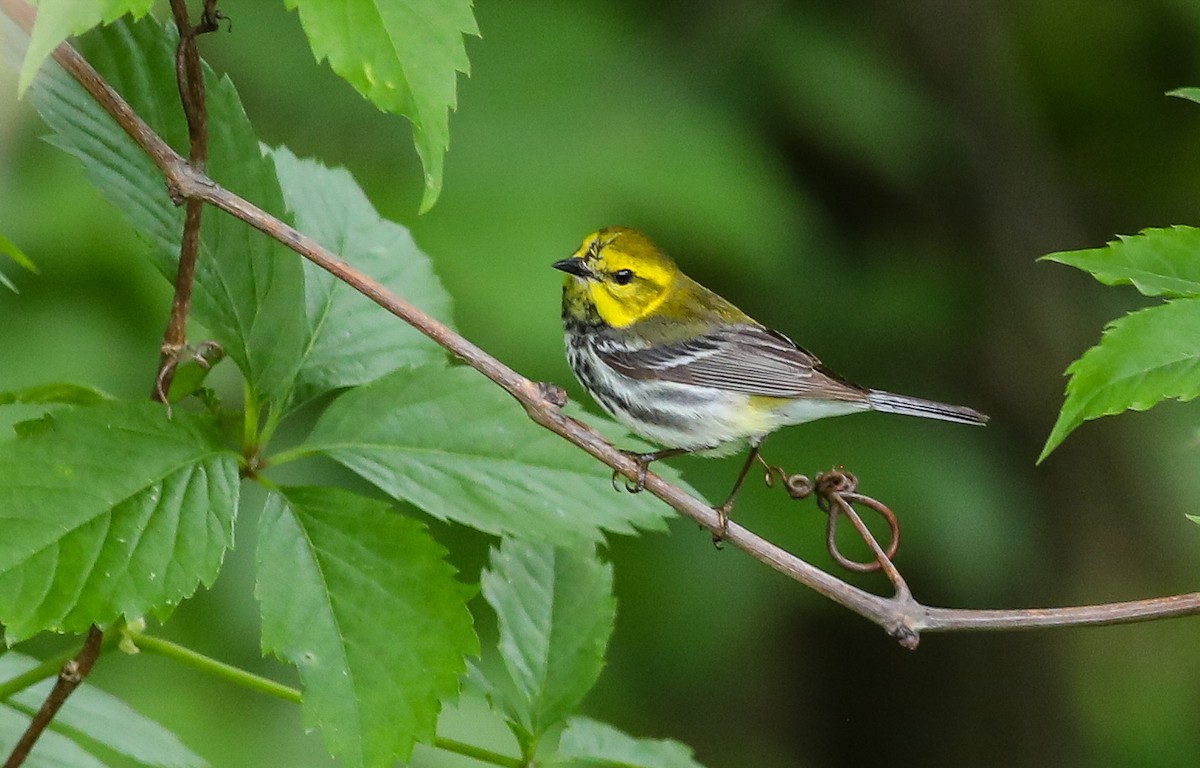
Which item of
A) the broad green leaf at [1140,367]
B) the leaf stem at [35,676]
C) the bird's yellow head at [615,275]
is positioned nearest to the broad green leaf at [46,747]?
the leaf stem at [35,676]

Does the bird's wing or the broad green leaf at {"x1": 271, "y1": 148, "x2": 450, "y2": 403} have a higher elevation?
the bird's wing

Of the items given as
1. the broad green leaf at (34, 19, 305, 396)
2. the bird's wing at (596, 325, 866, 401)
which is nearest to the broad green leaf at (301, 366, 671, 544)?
the broad green leaf at (34, 19, 305, 396)

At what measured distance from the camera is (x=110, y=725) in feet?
5.39

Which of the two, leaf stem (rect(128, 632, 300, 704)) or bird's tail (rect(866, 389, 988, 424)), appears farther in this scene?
bird's tail (rect(866, 389, 988, 424))

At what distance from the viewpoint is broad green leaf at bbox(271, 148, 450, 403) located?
167 centimetres

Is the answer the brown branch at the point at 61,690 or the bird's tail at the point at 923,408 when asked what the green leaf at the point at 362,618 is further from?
the bird's tail at the point at 923,408

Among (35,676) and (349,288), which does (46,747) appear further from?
(349,288)

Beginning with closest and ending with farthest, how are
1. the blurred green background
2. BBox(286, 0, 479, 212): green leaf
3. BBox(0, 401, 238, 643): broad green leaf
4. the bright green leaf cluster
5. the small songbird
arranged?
BBox(286, 0, 479, 212): green leaf
BBox(0, 401, 238, 643): broad green leaf
the bright green leaf cluster
the small songbird
the blurred green background

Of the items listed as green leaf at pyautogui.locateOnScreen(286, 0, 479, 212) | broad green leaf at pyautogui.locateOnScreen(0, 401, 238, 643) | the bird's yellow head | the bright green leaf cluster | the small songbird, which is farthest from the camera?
the bird's yellow head

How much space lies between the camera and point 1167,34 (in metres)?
5.23

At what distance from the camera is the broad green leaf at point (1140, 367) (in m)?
1.38

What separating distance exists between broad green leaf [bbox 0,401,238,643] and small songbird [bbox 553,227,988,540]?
1.25 metres

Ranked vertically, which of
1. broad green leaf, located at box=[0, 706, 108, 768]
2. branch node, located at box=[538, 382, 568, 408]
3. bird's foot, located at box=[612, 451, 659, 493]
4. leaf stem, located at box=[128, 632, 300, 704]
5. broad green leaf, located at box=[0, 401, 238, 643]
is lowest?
broad green leaf, located at box=[0, 706, 108, 768]

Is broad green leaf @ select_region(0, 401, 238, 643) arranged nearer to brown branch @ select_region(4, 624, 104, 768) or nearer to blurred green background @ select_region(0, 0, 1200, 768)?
brown branch @ select_region(4, 624, 104, 768)
